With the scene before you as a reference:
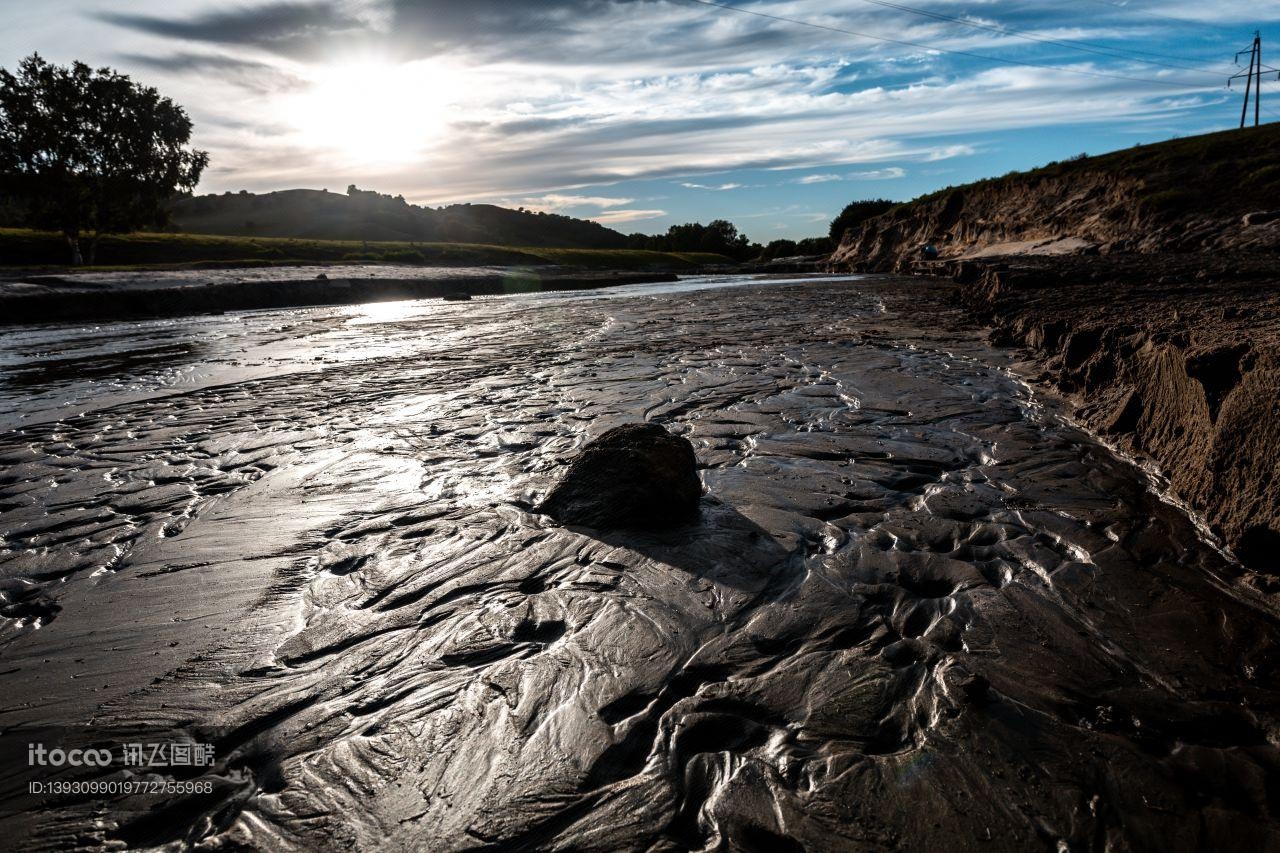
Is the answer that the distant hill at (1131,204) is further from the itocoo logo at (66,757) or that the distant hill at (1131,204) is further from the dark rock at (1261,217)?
the itocoo logo at (66,757)

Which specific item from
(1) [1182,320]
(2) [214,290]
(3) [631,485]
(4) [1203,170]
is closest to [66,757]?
(3) [631,485]

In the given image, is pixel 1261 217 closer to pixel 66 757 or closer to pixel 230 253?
pixel 66 757

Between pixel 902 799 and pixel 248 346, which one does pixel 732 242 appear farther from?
pixel 902 799

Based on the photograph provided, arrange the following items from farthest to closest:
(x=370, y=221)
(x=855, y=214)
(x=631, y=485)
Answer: (x=370, y=221)
(x=855, y=214)
(x=631, y=485)

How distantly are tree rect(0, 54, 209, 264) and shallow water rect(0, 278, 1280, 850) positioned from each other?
47.5 meters

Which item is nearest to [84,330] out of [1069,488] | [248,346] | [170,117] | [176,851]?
[248,346]

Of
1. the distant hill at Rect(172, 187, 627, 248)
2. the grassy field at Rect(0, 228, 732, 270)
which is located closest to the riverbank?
the grassy field at Rect(0, 228, 732, 270)

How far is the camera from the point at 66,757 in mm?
2430

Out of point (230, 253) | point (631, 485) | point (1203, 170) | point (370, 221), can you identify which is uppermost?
point (370, 221)

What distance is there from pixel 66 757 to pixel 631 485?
290 cm

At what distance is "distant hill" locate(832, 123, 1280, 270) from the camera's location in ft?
73.7

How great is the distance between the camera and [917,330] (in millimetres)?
12086

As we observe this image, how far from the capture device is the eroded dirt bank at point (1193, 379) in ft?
11.7

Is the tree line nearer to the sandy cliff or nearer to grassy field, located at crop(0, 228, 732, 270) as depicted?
grassy field, located at crop(0, 228, 732, 270)
